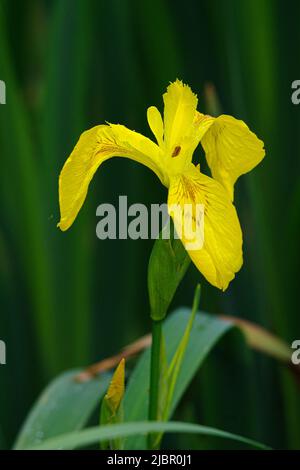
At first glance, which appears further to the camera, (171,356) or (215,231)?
(171,356)

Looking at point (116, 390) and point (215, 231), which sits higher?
point (215, 231)

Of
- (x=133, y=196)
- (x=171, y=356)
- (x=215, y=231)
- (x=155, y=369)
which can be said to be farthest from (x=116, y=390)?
(x=133, y=196)

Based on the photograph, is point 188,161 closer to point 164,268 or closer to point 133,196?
point 164,268

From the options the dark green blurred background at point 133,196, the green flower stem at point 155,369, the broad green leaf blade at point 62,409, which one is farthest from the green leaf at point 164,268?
the dark green blurred background at point 133,196

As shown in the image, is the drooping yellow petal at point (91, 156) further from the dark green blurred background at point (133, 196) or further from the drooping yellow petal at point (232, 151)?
the dark green blurred background at point (133, 196)

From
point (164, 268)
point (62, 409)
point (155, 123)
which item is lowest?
point (62, 409)

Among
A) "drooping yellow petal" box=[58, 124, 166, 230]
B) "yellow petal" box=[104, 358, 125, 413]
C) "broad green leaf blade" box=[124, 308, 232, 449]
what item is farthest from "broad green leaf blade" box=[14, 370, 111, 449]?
"drooping yellow petal" box=[58, 124, 166, 230]

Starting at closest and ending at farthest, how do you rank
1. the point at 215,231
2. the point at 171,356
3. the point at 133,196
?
the point at 215,231 → the point at 171,356 → the point at 133,196

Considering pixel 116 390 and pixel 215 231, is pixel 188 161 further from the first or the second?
pixel 116 390

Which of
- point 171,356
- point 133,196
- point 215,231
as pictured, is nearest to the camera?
point 215,231
